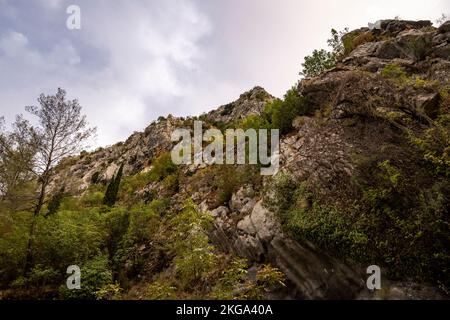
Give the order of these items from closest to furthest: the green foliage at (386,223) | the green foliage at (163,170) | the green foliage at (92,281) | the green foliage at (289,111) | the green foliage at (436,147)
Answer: the green foliage at (386,223), the green foliage at (436,147), the green foliage at (92,281), the green foliage at (289,111), the green foliage at (163,170)

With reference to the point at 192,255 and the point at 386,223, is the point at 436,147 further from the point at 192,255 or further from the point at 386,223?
the point at 192,255

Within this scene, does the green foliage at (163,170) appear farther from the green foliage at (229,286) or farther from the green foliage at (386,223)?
the green foliage at (229,286)

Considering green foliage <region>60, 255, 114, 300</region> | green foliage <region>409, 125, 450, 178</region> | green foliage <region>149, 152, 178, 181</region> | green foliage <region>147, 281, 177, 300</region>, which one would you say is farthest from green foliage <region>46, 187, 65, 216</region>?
green foliage <region>409, 125, 450, 178</region>

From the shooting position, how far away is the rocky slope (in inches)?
369

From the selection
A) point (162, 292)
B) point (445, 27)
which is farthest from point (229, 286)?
point (445, 27)

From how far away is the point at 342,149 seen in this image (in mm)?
10883

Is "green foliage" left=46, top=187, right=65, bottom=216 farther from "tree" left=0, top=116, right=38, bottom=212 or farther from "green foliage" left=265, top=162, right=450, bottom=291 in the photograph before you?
"green foliage" left=265, top=162, right=450, bottom=291

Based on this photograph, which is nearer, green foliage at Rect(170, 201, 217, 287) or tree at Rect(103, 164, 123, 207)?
green foliage at Rect(170, 201, 217, 287)

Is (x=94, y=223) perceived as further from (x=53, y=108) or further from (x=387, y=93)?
(x=387, y=93)

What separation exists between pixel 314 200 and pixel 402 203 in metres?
2.34

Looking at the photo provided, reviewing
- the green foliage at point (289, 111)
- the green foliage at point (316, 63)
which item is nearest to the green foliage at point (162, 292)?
the green foliage at point (289, 111)

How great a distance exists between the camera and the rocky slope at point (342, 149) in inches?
369

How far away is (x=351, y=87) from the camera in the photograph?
12695 millimetres
